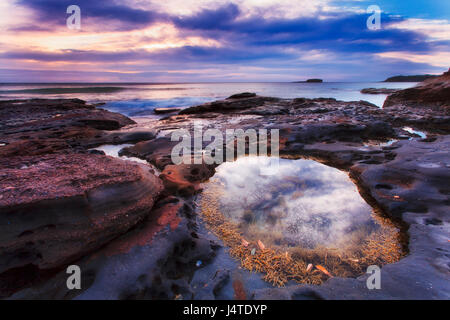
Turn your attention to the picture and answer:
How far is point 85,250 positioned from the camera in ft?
6.80

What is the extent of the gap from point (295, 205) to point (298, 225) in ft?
1.57

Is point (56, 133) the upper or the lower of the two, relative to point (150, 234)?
upper

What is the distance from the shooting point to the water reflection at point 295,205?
8.17 ft

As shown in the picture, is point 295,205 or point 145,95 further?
point 145,95

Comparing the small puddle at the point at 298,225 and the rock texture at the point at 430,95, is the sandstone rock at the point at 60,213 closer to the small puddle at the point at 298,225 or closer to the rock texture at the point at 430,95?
the small puddle at the point at 298,225

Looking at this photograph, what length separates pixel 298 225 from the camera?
2.64m

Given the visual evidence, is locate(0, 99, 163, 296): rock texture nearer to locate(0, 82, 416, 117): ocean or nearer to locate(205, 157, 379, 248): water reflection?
locate(205, 157, 379, 248): water reflection

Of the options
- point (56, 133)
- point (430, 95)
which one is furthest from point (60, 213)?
point (430, 95)

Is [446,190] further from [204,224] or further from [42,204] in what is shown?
[42,204]

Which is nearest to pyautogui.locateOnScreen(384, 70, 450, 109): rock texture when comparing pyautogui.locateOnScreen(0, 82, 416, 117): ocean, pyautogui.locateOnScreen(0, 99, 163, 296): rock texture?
pyautogui.locateOnScreen(0, 82, 416, 117): ocean

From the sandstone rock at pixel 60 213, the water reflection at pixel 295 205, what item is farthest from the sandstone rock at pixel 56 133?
the water reflection at pixel 295 205

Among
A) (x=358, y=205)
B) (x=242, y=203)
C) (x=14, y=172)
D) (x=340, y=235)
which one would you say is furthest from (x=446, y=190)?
(x=14, y=172)

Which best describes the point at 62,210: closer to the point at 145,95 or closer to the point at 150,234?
the point at 150,234

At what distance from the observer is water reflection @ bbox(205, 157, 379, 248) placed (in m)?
2.49
